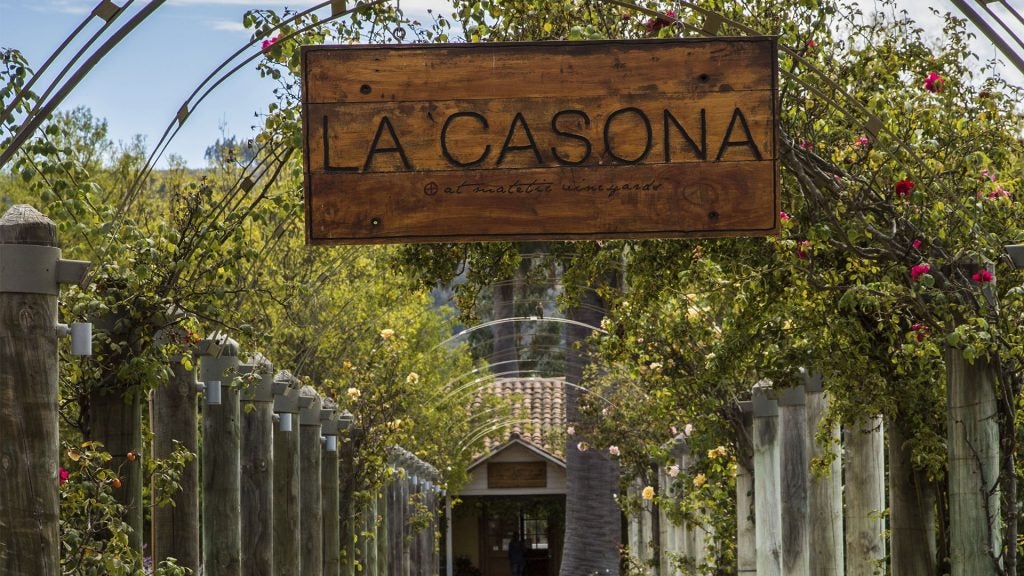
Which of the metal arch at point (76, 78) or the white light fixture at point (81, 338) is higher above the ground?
the metal arch at point (76, 78)

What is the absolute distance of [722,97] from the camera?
5.06 meters

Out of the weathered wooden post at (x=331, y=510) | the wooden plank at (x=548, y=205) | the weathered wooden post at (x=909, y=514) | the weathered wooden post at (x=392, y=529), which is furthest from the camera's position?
the weathered wooden post at (x=392, y=529)

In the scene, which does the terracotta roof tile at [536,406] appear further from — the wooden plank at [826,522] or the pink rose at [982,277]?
the pink rose at [982,277]

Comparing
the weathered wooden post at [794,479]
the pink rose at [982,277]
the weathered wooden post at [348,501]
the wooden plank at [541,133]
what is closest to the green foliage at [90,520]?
the wooden plank at [541,133]

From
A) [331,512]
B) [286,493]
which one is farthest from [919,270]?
[331,512]

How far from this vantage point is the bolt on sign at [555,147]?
5.02 m

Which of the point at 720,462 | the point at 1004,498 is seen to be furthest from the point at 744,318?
the point at 720,462

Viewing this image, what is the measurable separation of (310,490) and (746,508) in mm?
3618

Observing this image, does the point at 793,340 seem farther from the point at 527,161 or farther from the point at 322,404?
the point at 322,404

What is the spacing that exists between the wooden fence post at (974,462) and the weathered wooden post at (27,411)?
355 centimetres

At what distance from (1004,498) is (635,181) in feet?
7.80

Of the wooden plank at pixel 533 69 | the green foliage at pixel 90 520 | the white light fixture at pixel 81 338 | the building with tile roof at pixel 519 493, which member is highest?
the wooden plank at pixel 533 69

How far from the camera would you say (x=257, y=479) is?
30.6ft

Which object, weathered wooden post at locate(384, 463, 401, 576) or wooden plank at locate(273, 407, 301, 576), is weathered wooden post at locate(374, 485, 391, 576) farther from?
wooden plank at locate(273, 407, 301, 576)
